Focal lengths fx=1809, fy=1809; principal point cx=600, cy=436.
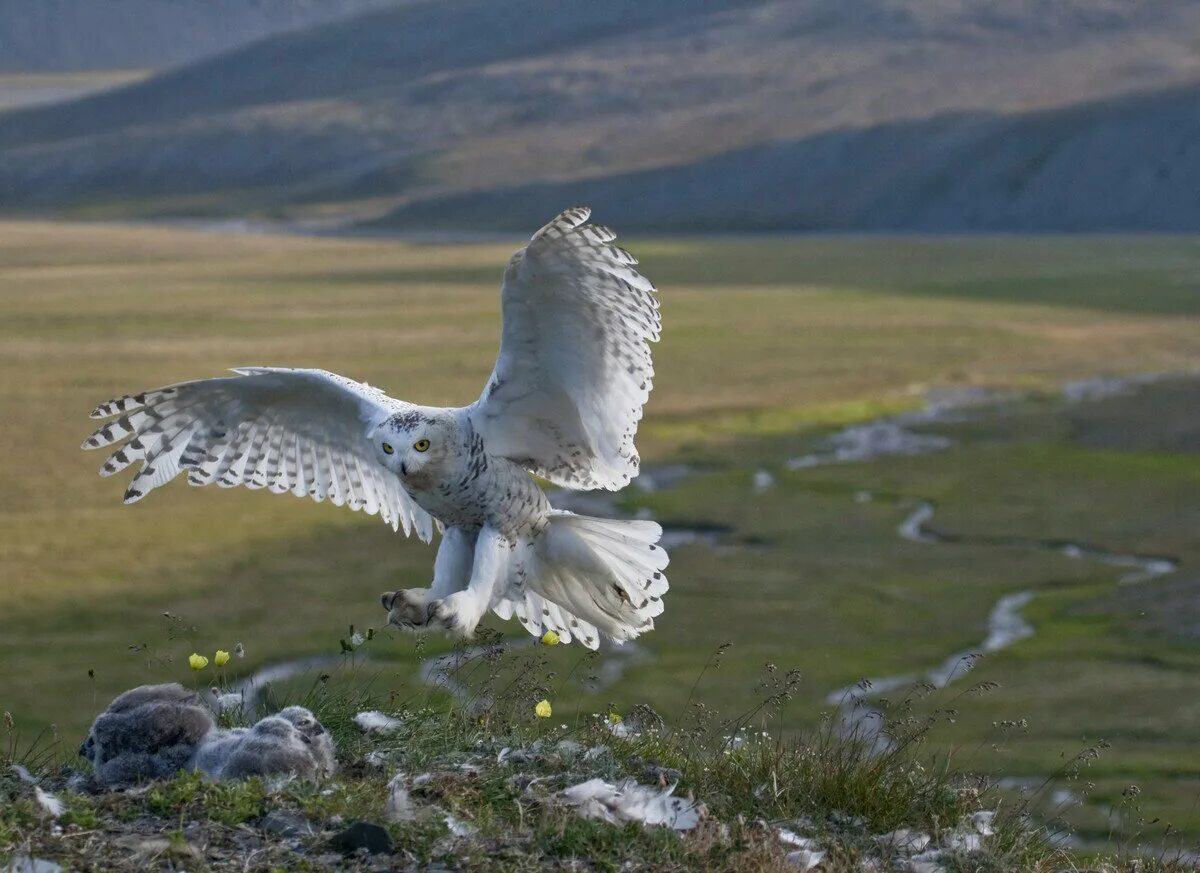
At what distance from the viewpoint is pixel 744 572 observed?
92.0 ft

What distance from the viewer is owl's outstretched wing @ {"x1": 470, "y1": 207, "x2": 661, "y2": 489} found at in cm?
920

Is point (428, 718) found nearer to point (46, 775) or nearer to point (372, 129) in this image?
point (46, 775)

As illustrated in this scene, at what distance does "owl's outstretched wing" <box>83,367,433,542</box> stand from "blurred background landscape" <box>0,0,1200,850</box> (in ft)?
4.99

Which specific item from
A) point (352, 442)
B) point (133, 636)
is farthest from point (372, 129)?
point (352, 442)

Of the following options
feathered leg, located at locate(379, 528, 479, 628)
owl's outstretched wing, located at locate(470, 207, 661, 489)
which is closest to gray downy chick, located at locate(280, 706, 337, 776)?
feathered leg, located at locate(379, 528, 479, 628)

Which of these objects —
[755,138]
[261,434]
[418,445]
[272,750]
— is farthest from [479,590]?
[755,138]

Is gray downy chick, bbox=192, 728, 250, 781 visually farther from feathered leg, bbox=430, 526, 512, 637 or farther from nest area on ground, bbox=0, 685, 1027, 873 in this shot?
feathered leg, bbox=430, 526, 512, 637

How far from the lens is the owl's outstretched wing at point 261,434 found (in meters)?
10.0

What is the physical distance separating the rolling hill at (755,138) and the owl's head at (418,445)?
114 meters

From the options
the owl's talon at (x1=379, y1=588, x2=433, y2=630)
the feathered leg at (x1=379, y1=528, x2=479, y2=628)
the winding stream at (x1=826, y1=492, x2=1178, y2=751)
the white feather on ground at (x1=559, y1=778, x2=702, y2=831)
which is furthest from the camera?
the winding stream at (x1=826, y1=492, x2=1178, y2=751)

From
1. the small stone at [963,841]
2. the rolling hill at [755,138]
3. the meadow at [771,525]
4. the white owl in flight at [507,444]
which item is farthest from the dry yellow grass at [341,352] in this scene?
the rolling hill at [755,138]

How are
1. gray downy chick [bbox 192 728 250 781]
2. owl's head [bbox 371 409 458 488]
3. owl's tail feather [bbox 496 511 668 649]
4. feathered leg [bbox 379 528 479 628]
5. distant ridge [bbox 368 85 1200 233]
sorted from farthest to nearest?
distant ridge [bbox 368 85 1200 233] → owl's tail feather [bbox 496 511 668 649] → feathered leg [bbox 379 528 479 628] → owl's head [bbox 371 409 458 488] → gray downy chick [bbox 192 728 250 781]

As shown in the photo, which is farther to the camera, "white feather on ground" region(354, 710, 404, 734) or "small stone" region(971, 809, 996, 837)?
"white feather on ground" region(354, 710, 404, 734)

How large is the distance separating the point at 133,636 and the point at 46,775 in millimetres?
15264
